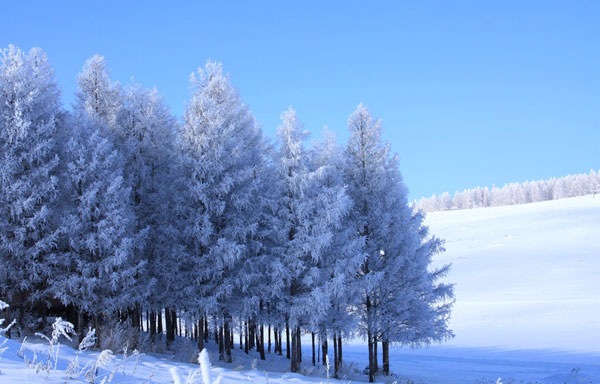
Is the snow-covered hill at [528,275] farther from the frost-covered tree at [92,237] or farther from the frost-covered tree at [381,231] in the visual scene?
the frost-covered tree at [92,237]

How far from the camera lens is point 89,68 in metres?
18.9

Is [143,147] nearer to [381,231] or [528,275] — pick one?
[381,231]

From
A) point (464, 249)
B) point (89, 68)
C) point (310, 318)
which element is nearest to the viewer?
point (310, 318)

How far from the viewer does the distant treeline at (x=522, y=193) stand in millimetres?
139000

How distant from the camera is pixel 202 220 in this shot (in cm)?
1566

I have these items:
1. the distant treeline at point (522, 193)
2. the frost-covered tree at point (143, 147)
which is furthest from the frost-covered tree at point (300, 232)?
the distant treeline at point (522, 193)

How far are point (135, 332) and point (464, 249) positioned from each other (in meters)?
55.0

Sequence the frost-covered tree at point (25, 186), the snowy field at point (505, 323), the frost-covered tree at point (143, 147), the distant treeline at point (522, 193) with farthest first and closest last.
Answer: the distant treeline at point (522, 193) → the frost-covered tree at point (143, 147) → the frost-covered tree at point (25, 186) → the snowy field at point (505, 323)

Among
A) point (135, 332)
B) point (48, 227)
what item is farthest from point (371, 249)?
point (48, 227)

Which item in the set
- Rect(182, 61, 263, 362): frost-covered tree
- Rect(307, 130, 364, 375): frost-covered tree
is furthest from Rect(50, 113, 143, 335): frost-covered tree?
Rect(307, 130, 364, 375): frost-covered tree

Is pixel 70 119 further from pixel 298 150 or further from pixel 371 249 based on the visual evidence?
pixel 371 249

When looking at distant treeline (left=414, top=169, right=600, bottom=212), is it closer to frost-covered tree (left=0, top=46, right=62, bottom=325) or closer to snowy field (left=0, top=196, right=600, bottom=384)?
snowy field (left=0, top=196, right=600, bottom=384)

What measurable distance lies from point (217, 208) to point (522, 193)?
148527mm

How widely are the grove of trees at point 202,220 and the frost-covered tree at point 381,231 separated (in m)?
0.05
